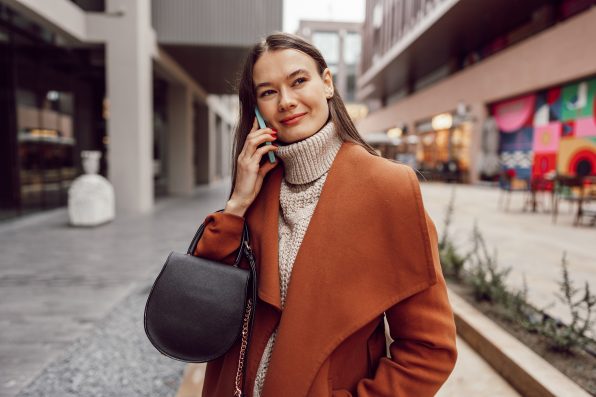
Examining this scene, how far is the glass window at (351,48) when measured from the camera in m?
58.7

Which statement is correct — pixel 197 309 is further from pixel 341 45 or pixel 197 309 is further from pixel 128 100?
pixel 341 45

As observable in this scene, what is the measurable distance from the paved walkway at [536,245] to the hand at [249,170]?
2.60m

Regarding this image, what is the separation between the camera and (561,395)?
2.08 m

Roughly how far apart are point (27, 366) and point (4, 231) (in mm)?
6833

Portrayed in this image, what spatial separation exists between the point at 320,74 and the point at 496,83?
21.3m

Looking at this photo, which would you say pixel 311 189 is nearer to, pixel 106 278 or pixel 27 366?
pixel 27 366

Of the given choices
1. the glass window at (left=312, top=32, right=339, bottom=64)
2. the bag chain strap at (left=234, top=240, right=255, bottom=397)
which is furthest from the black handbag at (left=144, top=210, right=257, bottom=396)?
the glass window at (left=312, top=32, right=339, bottom=64)

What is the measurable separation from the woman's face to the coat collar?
0.82 feet

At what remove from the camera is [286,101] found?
1217 millimetres

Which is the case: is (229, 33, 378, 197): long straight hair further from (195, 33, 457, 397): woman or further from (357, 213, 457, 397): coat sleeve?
(357, 213, 457, 397): coat sleeve

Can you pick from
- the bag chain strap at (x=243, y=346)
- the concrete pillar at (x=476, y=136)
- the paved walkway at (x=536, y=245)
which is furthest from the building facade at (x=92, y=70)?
the concrete pillar at (x=476, y=136)

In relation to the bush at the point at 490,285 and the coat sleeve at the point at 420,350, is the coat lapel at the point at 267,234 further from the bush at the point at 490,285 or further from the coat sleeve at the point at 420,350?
the bush at the point at 490,285

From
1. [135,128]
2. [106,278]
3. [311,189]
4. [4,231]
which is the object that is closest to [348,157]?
[311,189]

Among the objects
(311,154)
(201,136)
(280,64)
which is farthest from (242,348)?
(201,136)
